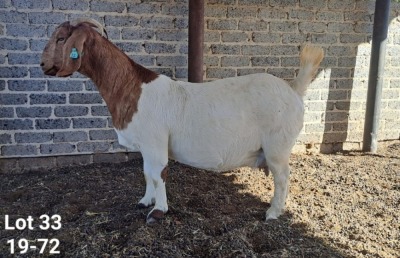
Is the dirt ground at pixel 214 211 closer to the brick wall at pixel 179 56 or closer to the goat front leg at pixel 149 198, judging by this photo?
the goat front leg at pixel 149 198

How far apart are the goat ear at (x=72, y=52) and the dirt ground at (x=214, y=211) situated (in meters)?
1.34

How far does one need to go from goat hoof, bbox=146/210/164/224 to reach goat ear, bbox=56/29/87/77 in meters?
1.38

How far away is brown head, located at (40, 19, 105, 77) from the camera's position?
2.94 metres

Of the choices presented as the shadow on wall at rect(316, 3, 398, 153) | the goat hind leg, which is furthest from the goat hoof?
the shadow on wall at rect(316, 3, 398, 153)

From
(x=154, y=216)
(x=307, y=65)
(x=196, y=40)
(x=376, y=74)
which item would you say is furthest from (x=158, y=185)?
(x=376, y=74)

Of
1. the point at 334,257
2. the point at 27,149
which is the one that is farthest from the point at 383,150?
the point at 27,149

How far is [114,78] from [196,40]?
1860 millimetres

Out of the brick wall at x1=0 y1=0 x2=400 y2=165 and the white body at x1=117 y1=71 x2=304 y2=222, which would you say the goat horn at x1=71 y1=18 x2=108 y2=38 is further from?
the brick wall at x1=0 y1=0 x2=400 y2=165

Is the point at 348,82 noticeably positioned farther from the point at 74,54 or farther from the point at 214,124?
the point at 74,54

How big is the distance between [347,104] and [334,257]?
359 cm

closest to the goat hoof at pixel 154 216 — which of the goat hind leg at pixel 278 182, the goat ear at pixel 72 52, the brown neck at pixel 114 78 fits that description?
the brown neck at pixel 114 78

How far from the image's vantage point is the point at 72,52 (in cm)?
296

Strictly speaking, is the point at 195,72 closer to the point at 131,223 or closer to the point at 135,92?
the point at 135,92

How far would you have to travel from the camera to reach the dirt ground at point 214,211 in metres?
2.92
